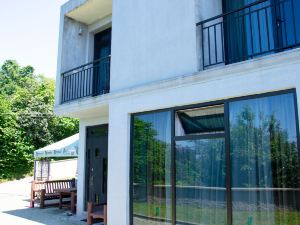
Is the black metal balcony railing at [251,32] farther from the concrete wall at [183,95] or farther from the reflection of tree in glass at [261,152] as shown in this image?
the reflection of tree in glass at [261,152]

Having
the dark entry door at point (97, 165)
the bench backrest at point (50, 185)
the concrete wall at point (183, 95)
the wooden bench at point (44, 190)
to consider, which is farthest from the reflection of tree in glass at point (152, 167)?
the bench backrest at point (50, 185)

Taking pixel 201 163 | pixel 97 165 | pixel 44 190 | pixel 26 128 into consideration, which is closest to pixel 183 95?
pixel 201 163

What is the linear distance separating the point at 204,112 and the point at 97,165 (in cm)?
542

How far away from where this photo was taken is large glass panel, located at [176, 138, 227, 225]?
19.8 feet

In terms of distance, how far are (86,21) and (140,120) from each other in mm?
5423

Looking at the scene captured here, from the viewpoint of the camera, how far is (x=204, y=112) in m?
6.47

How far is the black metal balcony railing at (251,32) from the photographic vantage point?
6.41 metres

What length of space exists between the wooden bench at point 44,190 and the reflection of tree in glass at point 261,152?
350 inches

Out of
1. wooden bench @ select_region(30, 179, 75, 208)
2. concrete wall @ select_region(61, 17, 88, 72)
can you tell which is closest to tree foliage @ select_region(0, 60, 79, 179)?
wooden bench @ select_region(30, 179, 75, 208)

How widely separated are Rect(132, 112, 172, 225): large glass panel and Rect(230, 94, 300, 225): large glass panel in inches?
62.8

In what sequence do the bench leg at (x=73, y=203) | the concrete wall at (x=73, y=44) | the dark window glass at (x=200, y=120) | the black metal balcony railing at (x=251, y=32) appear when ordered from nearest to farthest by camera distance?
the dark window glass at (x=200, y=120)
the black metal balcony railing at (x=251, y=32)
the concrete wall at (x=73, y=44)
the bench leg at (x=73, y=203)

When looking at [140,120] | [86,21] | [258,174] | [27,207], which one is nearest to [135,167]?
[140,120]

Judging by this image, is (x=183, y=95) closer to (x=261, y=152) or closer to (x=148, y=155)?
(x=148, y=155)

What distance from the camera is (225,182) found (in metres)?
5.94
